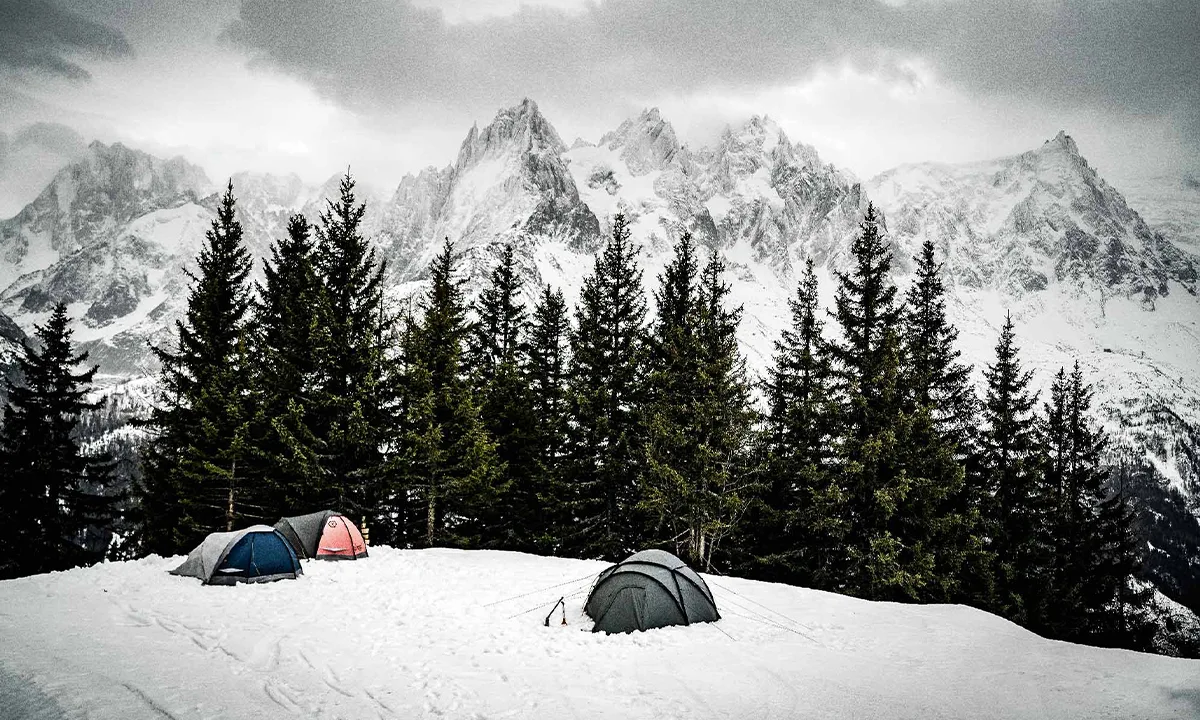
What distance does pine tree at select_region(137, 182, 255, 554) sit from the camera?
19.5 meters

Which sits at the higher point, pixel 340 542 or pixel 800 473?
pixel 800 473

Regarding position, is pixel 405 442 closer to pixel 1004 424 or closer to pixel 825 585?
pixel 825 585

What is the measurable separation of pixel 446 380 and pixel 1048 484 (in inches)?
972

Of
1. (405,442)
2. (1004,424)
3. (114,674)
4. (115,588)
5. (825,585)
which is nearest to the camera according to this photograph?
(114,674)

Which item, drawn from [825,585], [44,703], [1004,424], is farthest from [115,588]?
[1004,424]

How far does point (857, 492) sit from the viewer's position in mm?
19250

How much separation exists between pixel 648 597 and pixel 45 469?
25041 mm

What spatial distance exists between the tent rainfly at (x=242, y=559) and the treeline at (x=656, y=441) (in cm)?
554

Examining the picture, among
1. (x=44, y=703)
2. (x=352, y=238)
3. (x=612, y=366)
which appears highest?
(x=352, y=238)

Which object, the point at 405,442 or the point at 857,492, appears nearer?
the point at 857,492

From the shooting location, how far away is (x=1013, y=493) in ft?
73.2

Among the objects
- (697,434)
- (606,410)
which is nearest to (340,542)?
(606,410)

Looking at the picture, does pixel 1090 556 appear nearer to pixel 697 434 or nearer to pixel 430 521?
pixel 697 434

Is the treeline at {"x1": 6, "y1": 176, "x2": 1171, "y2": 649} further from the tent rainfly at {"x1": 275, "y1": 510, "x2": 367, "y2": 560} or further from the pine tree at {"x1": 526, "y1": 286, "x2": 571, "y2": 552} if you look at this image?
the tent rainfly at {"x1": 275, "y1": 510, "x2": 367, "y2": 560}
